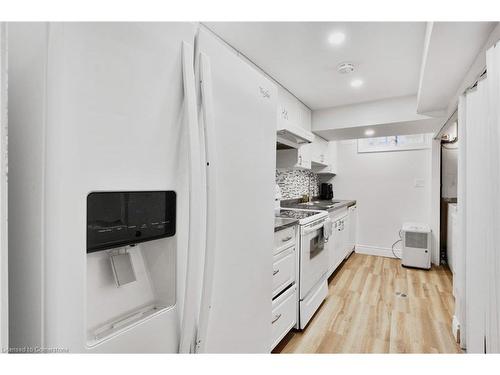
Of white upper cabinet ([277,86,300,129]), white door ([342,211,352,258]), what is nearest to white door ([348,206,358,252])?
white door ([342,211,352,258])

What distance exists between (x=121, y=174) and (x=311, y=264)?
1.88m

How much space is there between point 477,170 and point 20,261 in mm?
2196

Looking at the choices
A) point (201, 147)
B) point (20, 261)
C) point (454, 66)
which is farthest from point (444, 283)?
point (20, 261)

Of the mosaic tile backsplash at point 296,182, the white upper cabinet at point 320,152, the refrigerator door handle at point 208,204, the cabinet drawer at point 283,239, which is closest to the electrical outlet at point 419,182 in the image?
the white upper cabinet at point 320,152

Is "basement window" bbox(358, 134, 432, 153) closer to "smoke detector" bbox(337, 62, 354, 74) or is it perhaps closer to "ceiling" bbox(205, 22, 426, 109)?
"ceiling" bbox(205, 22, 426, 109)

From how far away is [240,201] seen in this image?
38.4 inches

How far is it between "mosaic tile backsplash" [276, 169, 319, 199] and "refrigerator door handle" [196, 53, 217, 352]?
2.46 m

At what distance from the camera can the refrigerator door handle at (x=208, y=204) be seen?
2.46ft

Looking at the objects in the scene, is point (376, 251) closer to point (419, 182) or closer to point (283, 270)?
point (419, 182)

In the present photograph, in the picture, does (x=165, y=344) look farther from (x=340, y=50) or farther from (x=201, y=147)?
(x=340, y=50)

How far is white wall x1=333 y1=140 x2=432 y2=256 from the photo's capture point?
13.3ft

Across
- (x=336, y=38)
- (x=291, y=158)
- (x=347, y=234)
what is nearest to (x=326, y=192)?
(x=347, y=234)

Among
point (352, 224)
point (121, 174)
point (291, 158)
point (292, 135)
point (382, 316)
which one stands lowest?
point (382, 316)

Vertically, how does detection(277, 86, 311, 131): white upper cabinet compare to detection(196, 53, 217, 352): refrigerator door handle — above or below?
above
